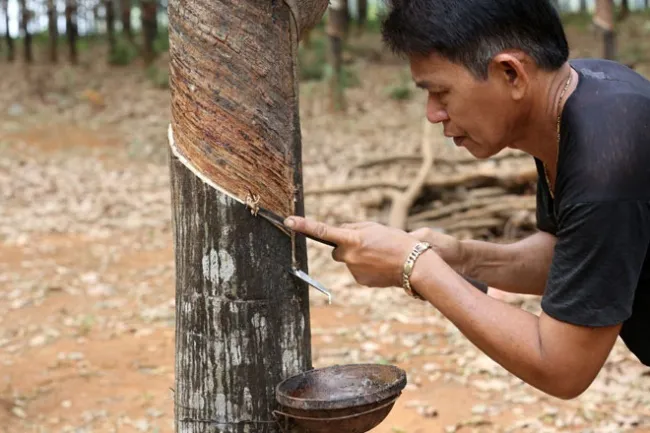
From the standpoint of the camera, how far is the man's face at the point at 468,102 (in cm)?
204

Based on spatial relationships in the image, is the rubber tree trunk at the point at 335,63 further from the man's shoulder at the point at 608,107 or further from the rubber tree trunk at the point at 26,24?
the man's shoulder at the point at 608,107

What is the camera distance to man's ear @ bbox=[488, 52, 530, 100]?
2.00 meters

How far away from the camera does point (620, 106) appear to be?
6.55 feet

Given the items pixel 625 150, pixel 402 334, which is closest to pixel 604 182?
pixel 625 150

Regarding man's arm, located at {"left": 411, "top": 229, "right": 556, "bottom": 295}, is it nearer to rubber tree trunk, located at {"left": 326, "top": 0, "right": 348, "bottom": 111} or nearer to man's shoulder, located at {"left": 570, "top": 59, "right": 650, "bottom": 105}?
man's shoulder, located at {"left": 570, "top": 59, "right": 650, "bottom": 105}

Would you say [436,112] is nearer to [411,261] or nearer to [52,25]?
[411,261]

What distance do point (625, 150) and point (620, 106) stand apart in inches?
4.9

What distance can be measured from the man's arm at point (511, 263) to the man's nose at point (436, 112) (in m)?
0.62

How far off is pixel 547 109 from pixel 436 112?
0.90ft

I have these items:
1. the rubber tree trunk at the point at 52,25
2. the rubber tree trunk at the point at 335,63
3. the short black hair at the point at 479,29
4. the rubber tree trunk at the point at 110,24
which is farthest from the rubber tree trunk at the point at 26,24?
the short black hair at the point at 479,29

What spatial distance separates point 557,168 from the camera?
2.06 m

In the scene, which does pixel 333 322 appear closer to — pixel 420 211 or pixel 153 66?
pixel 420 211

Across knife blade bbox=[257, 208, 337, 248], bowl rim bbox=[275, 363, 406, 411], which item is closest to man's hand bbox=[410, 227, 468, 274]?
knife blade bbox=[257, 208, 337, 248]

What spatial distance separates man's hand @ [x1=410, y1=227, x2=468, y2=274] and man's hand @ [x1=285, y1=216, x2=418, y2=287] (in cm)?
35
